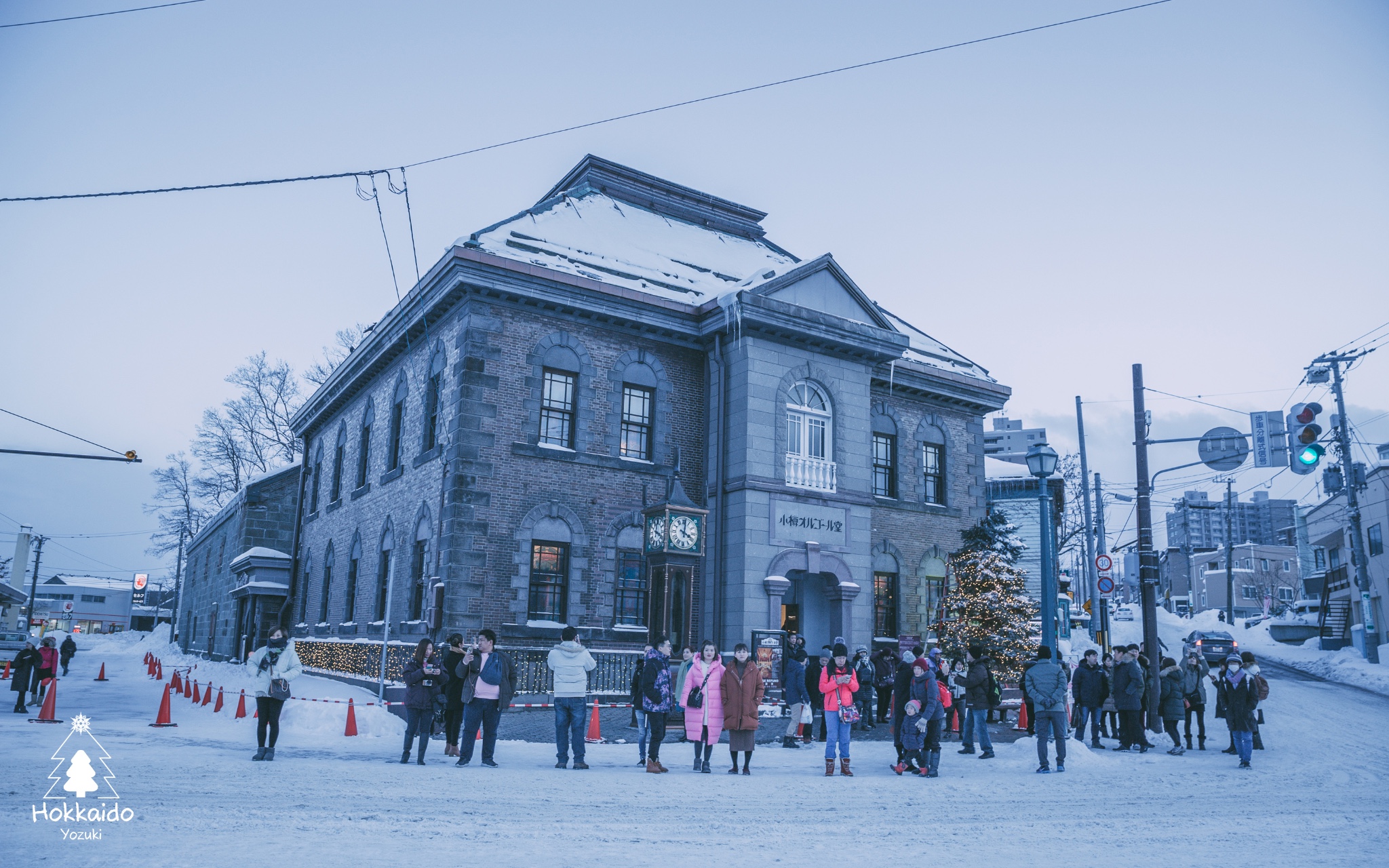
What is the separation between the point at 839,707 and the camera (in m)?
11.8

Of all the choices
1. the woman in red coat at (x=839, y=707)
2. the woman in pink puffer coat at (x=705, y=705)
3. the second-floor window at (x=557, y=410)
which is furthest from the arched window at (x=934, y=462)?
the woman in pink puffer coat at (x=705, y=705)

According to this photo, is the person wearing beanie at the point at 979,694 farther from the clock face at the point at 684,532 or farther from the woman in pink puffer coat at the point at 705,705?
the clock face at the point at 684,532

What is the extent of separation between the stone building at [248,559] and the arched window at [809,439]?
19.3m

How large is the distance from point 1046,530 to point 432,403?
15.1m

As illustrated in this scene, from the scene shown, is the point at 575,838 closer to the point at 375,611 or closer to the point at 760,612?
the point at 760,612

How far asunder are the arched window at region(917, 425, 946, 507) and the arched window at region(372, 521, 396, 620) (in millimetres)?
14222

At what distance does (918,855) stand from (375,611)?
18977mm

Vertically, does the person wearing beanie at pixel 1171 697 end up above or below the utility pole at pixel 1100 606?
below

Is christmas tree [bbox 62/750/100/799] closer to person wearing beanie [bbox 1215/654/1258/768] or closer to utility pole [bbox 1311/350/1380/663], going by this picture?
person wearing beanie [bbox 1215/654/1258/768]

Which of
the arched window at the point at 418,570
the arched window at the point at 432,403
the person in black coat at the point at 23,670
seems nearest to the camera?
the person in black coat at the point at 23,670

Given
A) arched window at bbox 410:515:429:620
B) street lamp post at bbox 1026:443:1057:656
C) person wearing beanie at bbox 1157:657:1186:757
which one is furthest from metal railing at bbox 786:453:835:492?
person wearing beanie at bbox 1157:657:1186:757

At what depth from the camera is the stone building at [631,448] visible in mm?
19234

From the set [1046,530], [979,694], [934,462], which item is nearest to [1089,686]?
[979,694]

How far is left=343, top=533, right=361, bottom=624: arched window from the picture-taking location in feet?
84.0
